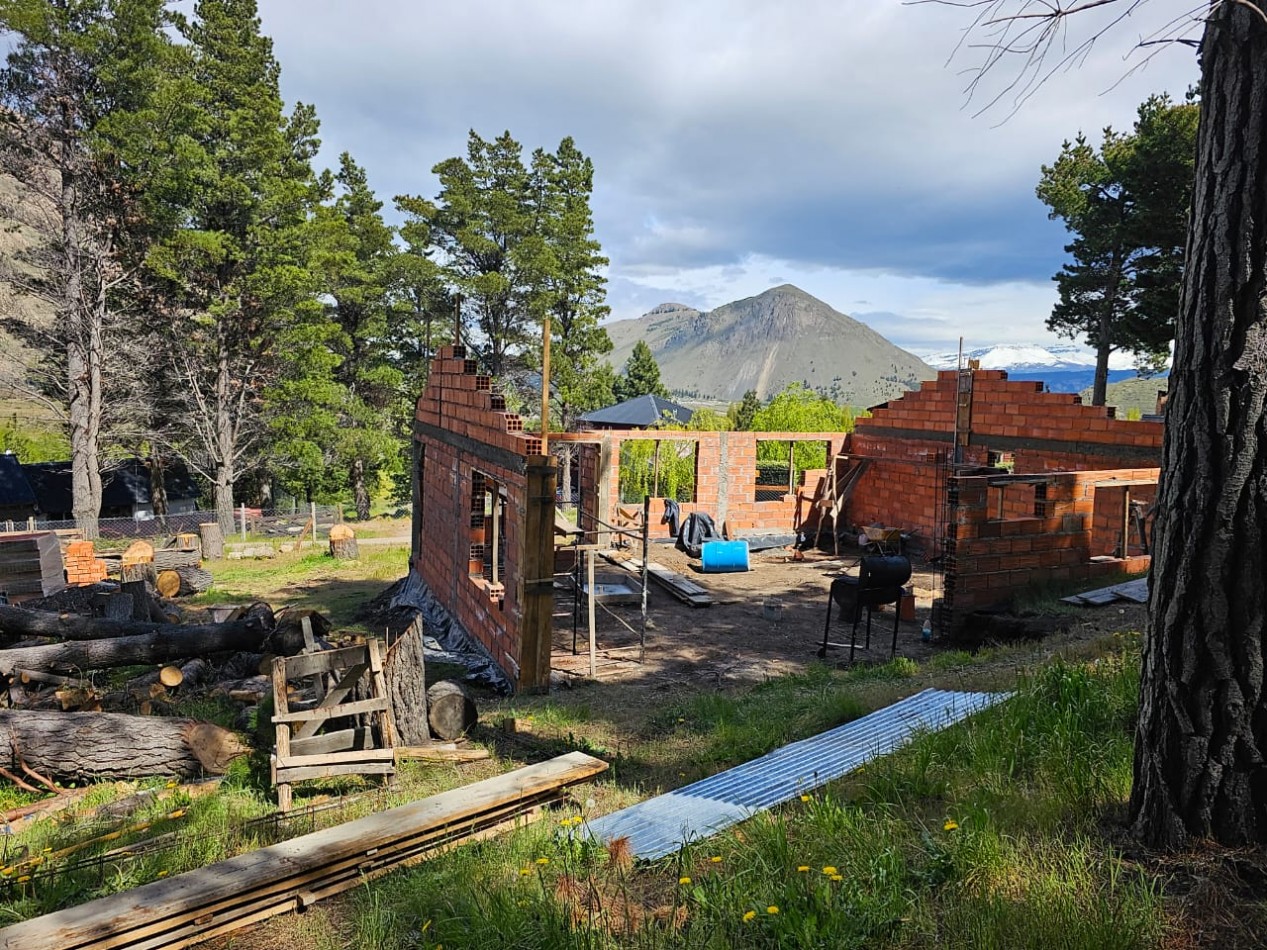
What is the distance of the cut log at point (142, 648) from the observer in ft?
28.6

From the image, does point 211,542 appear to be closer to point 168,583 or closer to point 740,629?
point 168,583

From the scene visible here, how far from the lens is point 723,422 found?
44000 mm

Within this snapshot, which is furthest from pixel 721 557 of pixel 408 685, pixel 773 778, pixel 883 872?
pixel 883 872

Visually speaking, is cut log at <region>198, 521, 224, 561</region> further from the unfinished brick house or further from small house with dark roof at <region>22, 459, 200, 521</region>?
small house with dark roof at <region>22, 459, 200, 521</region>

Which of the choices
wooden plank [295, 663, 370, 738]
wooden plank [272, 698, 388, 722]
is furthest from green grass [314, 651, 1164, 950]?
wooden plank [295, 663, 370, 738]

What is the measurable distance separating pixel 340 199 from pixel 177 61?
10585 millimetres

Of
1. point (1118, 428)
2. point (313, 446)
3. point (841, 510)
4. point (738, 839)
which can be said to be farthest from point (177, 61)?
point (738, 839)

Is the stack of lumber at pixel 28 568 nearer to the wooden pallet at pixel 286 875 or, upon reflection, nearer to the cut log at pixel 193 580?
the cut log at pixel 193 580

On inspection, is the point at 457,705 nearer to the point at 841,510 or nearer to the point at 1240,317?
the point at 1240,317

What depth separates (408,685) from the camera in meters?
6.77

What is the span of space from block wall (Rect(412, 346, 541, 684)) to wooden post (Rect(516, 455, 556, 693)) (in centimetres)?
9

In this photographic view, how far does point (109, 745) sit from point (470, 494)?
19.0 ft

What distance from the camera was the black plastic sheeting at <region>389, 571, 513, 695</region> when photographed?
988 cm

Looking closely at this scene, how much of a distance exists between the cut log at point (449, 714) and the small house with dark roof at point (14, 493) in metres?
34.5
